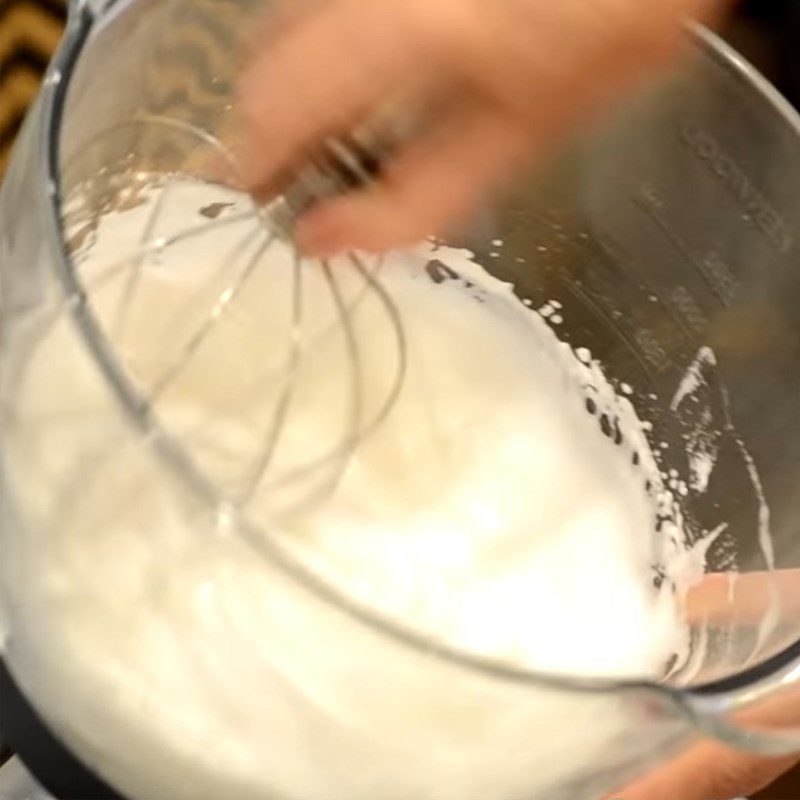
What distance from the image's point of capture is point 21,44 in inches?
23.7

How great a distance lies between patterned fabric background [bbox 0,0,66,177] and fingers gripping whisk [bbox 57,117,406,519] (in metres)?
0.15

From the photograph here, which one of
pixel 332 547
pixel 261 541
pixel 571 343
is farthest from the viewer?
pixel 571 343

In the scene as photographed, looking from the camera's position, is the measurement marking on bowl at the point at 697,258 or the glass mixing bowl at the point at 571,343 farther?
the measurement marking on bowl at the point at 697,258

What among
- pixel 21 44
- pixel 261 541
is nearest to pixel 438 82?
pixel 261 541

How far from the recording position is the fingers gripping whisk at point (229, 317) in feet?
1.38

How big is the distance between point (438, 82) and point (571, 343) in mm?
216

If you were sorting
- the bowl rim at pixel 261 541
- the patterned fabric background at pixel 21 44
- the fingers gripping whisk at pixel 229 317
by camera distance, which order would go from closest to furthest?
the bowl rim at pixel 261 541 → the fingers gripping whisk at pixel 229 317 → the patterned fabric background at pixel 21 44

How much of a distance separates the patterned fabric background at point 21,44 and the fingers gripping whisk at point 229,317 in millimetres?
149

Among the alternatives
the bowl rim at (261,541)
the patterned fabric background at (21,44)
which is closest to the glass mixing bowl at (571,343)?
the bowl rim at (261,541)

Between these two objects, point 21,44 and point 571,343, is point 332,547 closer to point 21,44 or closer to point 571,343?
point 571,343

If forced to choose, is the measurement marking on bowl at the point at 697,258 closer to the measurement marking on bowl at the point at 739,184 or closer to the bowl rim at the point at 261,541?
the measurement marking on bowl at the point at 739,184

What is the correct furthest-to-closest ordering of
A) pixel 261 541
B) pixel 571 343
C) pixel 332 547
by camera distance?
1. pixel 571 343
2. pixel 332 547
3. pixel 261 541

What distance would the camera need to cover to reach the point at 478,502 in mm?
475

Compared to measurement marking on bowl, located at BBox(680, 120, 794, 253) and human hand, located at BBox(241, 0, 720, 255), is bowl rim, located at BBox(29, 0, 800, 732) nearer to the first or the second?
human hand, located at BBox(241, 0, 720, 255)
